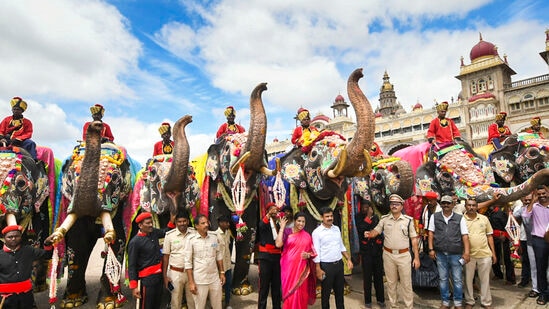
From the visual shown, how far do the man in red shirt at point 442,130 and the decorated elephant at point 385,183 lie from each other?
998 millimetres

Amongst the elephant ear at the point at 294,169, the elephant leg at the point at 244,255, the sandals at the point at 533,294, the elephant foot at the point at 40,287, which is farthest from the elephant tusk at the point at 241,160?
the sandals at the point at 533,294

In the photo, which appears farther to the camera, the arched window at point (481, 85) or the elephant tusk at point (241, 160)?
the arched window at point (481, 85)

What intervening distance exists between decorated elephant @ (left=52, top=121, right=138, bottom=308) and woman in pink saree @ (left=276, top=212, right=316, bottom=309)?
2.24 meters

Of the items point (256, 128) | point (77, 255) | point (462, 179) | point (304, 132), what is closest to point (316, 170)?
point (304, 132)

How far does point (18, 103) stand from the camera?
5.55 m

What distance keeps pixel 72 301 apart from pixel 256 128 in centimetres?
385

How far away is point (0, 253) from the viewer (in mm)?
3912

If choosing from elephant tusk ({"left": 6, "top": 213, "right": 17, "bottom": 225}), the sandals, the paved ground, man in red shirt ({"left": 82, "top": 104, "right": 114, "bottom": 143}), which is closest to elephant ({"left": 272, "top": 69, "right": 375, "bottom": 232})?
the paved ground

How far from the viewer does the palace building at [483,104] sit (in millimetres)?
37000

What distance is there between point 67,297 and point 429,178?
21.8 ft

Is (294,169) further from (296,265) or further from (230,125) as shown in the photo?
(296,265)

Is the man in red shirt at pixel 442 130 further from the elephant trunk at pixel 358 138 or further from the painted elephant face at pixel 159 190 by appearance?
the painted elephant face at pixel 159 190

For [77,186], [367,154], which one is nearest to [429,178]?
[367,154]

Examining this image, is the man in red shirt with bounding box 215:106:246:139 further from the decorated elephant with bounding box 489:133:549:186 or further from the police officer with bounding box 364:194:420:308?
the decorated elephant with bounding box 489:133:549:186
